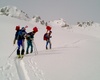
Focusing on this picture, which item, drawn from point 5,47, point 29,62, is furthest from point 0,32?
point 29,62

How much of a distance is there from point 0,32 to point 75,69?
2099 centimetres

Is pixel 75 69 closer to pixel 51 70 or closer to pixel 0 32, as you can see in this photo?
pixel 51 70

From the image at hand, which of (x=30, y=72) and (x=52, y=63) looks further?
(x=52, y=63)

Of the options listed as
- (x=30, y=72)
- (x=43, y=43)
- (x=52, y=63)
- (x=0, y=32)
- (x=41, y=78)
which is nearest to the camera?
(x=41, y=78)

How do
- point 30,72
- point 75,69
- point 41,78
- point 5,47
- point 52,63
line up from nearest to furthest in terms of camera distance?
point 41,78, point 30,72, point 75,69, point 52,63, point 5,47

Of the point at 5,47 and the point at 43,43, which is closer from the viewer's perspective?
the point at 5,47

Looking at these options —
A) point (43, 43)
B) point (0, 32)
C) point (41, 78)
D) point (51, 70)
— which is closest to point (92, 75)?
point (51, 70)

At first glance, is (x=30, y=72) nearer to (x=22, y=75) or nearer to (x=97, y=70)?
(x=22, y=75)

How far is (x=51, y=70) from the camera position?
325 inches

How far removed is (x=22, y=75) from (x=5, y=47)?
47.4 feet

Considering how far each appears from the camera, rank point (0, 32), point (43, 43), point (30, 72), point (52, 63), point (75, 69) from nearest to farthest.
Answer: point (30, 72) → point (75, 69) → point (52, 63) → point (43, 43) → point (0, 32)

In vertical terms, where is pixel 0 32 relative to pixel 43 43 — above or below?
above

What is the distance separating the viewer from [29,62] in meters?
9.55

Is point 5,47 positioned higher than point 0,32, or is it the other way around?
point 0,32
